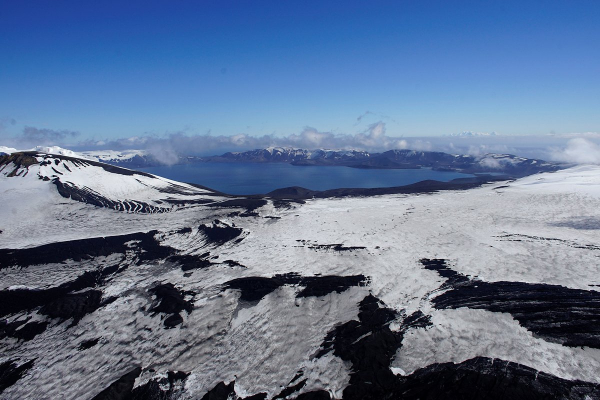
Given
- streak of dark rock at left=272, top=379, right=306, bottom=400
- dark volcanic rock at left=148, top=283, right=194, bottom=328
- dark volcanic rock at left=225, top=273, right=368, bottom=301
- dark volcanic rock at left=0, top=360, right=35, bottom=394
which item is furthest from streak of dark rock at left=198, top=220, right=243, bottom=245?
streak of dark rock at left=272, top=379, right=306, bottom=400

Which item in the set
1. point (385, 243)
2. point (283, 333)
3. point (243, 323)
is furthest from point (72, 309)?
point (385, 243)

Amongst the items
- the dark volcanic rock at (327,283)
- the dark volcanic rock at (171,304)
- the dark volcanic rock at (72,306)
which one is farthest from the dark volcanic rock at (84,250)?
Answer: the dark volcanic rock at (327,283)

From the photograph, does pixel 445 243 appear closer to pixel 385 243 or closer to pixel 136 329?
pixel 385 243

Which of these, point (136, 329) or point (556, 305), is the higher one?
point (556, 305)

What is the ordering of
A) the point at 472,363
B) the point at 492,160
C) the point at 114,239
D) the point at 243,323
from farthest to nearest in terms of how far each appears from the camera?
the point at 492,160
the point at 114,239
the point at 243,323
the point at 472,363

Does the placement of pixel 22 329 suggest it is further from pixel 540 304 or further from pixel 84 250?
pixel 540 304
